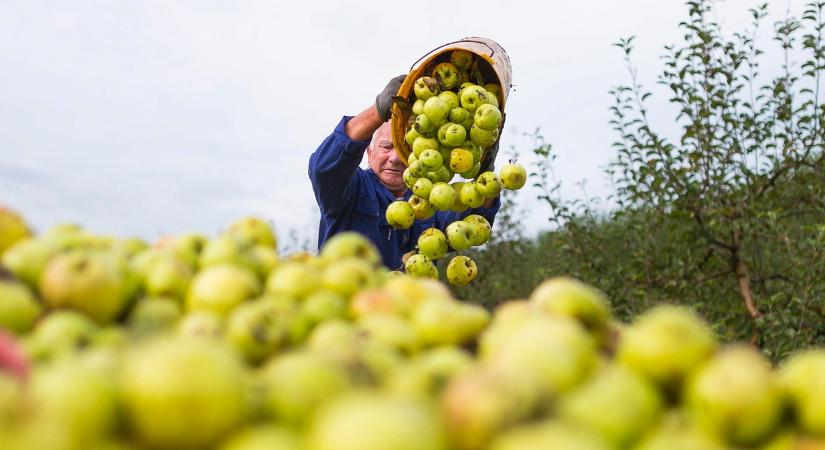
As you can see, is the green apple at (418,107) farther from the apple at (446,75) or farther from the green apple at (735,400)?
the green apple at (735,400)

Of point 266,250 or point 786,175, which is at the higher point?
point 786,175

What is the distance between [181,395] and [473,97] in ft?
10.2

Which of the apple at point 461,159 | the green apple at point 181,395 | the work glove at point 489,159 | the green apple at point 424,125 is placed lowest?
the green apple at point 181,395

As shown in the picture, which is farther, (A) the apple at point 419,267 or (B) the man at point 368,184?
(B) the man at point 368,184

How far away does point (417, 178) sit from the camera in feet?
13.4

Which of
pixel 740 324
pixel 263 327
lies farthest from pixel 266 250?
pixel 740 324

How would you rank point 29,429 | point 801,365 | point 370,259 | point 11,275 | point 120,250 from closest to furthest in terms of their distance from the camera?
1. point 29,429
2. point 801,365
3. point 11,275
4. point 120,250
5. point 370,259

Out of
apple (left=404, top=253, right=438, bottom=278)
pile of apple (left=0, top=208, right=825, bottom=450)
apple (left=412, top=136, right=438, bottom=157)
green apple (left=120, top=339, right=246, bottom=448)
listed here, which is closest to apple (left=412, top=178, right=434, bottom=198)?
apple (left=412, top=136, right=438, bottom=157)

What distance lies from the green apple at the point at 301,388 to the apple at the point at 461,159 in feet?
9.60

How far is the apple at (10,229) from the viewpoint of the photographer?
1.75 meters

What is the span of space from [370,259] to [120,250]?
64cm

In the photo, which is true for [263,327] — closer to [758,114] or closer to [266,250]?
[266,250]

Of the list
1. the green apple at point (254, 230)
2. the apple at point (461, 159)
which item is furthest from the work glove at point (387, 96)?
the green apple at point (254, 230)

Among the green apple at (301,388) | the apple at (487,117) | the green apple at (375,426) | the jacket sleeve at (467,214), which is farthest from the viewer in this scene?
the jacket sleeve at (467,214)
